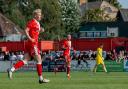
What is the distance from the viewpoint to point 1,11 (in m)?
105

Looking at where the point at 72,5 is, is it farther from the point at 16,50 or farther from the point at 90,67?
the point at 90,67

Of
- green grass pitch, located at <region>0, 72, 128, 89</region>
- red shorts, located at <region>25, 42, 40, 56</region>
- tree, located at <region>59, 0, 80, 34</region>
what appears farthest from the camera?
tree, located at <region>59, 0, 80, 34</region>

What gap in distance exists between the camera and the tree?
12300cm

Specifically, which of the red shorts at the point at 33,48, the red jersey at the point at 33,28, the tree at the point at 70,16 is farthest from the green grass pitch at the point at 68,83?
the tree at the point at 70,16

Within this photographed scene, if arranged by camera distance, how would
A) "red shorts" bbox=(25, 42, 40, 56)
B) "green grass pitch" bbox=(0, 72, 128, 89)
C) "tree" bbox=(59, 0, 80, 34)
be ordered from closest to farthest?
"red shorts" bbox=(25, 42, 40, 56) < "green grass pitch" bbox=(0, 72, 128, 89) < "tree" bbox=(59, 0, 80, 34)

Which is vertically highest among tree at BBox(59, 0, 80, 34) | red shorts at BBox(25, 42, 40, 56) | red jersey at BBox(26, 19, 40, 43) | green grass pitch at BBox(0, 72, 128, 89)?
tree at BBox(59, 0, 80, 34)

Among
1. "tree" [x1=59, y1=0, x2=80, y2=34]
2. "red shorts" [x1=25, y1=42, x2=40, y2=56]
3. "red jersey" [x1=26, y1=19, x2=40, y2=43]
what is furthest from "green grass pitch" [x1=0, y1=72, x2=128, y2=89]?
A: "tree" [x1=59, y1=0, x2=80, y2=34]

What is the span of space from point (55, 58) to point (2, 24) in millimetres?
52066

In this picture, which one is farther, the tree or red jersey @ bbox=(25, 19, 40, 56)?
the tree

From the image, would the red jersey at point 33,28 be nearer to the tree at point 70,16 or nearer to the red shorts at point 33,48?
the red shorts at point 33,48

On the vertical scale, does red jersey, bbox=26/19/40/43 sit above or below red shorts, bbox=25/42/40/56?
above

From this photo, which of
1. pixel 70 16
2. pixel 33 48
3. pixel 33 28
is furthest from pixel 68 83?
Answer: pixel 70 16

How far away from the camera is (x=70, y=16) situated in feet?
408

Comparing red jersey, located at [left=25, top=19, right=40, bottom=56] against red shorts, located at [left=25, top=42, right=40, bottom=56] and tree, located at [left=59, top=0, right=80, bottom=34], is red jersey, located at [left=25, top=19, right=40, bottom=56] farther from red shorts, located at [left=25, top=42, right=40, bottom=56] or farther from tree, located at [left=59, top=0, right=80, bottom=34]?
tree, located at [left=59, top=0, right=80, bottom=34]
